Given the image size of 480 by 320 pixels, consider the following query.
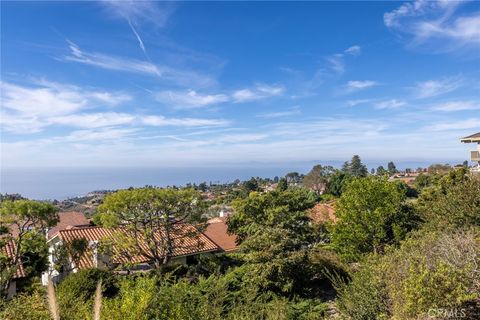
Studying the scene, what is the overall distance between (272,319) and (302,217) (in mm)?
11198

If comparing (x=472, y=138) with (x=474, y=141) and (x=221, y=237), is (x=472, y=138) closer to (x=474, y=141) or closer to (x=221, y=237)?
(x=474, y=141)

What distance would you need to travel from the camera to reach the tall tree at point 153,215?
16.4 meters

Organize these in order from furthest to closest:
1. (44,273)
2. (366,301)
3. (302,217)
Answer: (302,217) → (44,273) → (366,301)

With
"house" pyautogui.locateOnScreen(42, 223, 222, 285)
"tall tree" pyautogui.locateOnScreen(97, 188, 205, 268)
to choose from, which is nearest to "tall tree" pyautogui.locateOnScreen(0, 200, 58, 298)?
"house" pyautogui.locateOnScreen(42, 223, 222, 285)

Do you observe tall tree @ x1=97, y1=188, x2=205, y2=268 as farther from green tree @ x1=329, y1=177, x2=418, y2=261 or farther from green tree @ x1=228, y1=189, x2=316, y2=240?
green tree @ x1=329, y1=177, x2=418, y2=261

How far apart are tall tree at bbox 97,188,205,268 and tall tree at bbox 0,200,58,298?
244cm

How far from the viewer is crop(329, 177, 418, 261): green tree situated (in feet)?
55.5

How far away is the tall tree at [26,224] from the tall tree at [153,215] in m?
2.44

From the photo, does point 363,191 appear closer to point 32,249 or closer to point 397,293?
point 397,293

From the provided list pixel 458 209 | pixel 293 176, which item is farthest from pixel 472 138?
pixel 293 176

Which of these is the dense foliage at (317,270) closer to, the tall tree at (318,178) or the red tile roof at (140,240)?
the red tile roof at (140,240)

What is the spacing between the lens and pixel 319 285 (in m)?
17.8

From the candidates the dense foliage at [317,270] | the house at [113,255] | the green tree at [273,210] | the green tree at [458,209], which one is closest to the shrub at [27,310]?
the dense foliage at [317,270]

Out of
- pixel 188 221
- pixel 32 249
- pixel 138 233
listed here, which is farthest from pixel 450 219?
pixel 32 249
